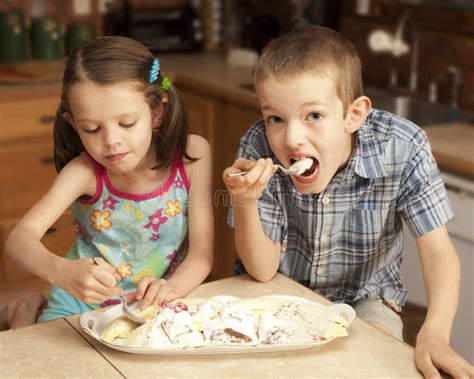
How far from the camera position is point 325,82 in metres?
1.31

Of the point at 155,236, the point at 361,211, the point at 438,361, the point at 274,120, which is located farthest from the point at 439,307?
the point at 155,236

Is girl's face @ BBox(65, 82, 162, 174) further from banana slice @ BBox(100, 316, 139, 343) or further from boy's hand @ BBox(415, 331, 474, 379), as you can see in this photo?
boy's hand @ BBox(415, 331, 474, 379)

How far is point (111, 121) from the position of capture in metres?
1.37

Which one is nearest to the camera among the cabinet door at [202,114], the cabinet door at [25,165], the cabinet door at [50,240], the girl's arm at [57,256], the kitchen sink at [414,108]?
the girl's arm at [57,256]

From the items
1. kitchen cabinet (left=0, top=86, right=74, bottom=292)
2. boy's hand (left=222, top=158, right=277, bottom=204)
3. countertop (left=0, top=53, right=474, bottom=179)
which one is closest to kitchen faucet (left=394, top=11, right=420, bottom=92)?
countertop (left=0, top=53, right=474, bottom=179)

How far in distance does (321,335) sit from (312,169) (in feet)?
1.17

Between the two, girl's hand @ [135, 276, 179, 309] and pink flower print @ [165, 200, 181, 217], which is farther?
pink flower print @ [165, 200, 181, 217]

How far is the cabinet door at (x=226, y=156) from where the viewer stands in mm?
2744

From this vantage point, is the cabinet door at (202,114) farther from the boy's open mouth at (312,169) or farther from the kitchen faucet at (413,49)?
the boy's open mouth at (312,169)

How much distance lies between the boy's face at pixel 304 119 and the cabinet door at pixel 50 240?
1.59 ft

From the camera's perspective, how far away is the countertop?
2.12 meters

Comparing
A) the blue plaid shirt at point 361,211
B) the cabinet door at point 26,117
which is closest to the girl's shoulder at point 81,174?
the blue plaid shirt at point 361,211

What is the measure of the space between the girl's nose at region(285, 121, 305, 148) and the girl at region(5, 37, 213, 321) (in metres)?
0.30

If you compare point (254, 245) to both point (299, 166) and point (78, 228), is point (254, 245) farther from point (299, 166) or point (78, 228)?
point (78, 228)
